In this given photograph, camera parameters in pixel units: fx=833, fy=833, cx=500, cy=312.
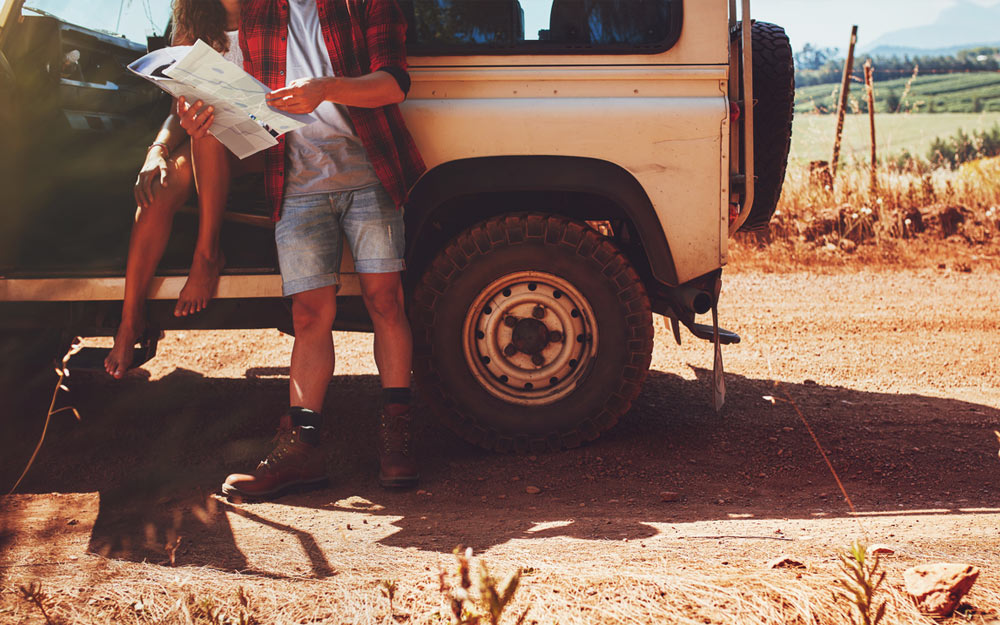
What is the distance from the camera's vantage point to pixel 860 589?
2.01 m

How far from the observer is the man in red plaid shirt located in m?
3.20

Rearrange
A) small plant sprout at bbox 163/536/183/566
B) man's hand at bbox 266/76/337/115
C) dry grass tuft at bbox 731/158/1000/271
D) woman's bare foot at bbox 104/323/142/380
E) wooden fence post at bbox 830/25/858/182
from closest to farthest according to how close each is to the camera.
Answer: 1. small plant sprout at bbox 163/536/183/566
2. man's hand at bbox 266/76/337/115
3. woman's bare foot at bbox 104/323/142/380
4. dry grass tuft at bbox 731/158/1000/271
5. wooden fence post at bbox 830/25/858/182

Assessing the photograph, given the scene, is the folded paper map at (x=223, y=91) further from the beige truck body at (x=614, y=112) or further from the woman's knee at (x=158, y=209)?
the beige truck body at (x=614, y=112)

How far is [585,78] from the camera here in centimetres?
342

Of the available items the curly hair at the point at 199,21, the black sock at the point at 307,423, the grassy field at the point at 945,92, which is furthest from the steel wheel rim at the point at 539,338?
the grassy field at the point at 945,92

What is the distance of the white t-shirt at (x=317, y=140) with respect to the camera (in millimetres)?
3244

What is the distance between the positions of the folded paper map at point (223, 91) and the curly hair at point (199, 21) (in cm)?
33

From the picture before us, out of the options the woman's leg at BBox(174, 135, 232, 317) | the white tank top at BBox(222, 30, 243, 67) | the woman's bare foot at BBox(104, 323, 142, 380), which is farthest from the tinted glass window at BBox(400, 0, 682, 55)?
the woman's bare foot at BBox(104, 323, 142, 380)

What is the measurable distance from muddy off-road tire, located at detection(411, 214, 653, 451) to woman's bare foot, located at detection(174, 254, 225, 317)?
33.7 inches

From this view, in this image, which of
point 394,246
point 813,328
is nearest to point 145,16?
point 394,246

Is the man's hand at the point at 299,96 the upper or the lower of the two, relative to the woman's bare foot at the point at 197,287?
upper

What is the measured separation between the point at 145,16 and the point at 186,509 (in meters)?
2.50

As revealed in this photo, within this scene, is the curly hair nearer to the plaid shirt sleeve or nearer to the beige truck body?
the plaid shirt sleeve

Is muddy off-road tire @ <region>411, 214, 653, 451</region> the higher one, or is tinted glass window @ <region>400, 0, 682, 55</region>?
tinted glass window @ <region>400, 0, 682, 55</region>
